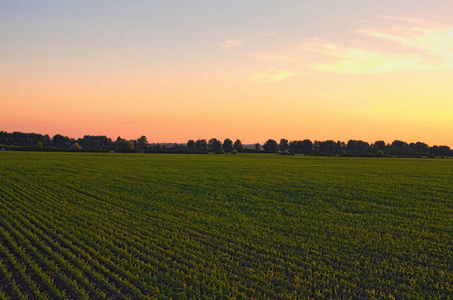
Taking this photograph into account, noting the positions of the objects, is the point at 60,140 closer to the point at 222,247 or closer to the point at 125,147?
the point at 125,147

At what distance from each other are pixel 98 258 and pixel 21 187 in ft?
53.3

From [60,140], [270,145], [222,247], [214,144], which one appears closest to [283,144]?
[270,145]

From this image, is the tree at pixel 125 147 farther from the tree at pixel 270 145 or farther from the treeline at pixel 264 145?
the tree at pixel 270 145

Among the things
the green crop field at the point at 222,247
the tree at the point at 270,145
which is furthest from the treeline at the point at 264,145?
the green crop field at the point at 222,247

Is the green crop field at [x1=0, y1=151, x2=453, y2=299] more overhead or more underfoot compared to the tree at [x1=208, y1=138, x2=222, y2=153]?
more underfoot

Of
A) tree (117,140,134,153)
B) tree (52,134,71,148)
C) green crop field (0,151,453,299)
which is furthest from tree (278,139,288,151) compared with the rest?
green crop field (0,151,453,299)

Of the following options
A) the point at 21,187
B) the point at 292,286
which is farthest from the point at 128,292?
the point at 21,187

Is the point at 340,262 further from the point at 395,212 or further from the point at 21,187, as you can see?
the point at 21,187

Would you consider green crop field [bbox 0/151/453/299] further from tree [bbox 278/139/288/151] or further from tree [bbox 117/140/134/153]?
tree [bbox 278/139/288/151]

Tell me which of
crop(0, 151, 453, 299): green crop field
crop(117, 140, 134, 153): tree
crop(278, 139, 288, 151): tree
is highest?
crop(278, 139, 288, 151): tree

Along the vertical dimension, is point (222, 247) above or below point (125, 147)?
below

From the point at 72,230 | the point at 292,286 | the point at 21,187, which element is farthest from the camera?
the point at 21,187

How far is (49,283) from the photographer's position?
736 centimetres

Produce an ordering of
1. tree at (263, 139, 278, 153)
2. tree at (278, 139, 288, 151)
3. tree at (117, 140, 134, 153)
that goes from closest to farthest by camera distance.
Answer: tree at (117, 140, 134, 153) → tree at (263, 139, 278, 153) → tree at (278, 139, 288, 151)
